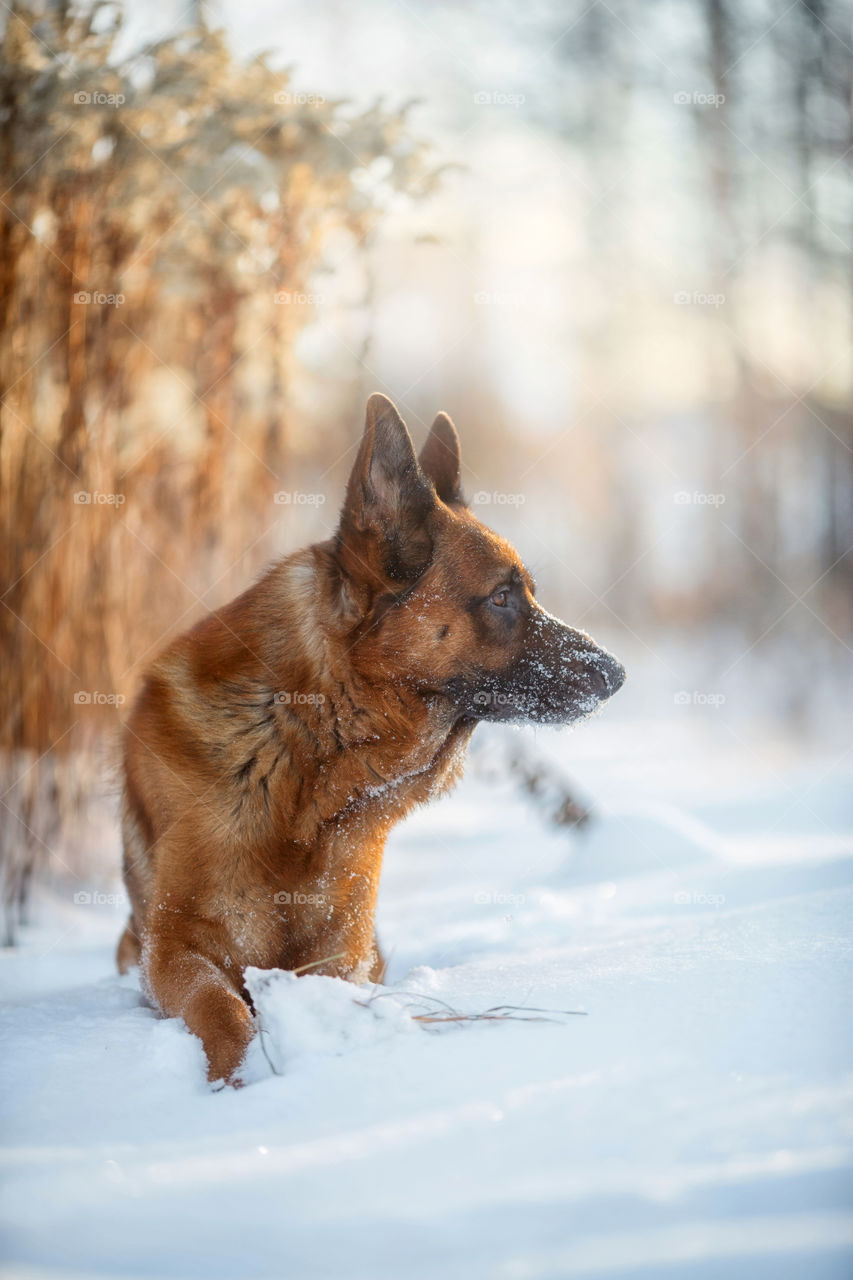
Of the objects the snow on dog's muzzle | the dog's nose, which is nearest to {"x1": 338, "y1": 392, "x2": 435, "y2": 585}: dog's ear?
the snow on dog's muzzle

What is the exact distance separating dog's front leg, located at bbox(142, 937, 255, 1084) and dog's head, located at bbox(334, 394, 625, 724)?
3.31 feet

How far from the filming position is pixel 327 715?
279 centimetres

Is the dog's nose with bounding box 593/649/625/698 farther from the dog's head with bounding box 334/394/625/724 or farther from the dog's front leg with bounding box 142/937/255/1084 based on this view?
the dog's front leg with bounding box 142/937/255/1084

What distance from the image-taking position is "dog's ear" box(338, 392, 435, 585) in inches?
112

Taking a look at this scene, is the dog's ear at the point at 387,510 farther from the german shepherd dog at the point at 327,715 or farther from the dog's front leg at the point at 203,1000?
the dog's front leg at the point at 203,1000

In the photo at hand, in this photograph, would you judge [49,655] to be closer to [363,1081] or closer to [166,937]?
[166,937]

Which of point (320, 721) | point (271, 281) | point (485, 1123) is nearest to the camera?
point (485, 1123)

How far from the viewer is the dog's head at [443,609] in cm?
287

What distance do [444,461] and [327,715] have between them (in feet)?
4.23

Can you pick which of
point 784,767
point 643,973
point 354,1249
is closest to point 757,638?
point 784,767

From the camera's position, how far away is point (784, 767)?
6832 mm

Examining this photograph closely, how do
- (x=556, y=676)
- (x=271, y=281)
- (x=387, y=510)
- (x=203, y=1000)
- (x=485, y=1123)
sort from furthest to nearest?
(x=271, y=281) < (x=556, y=676) < (x=387, y=510) < (x=203, y=1000) < (x=485, y=1123)

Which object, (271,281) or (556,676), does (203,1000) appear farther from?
(271,281)

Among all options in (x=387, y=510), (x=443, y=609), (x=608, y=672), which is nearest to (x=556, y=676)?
(x=608, y=672)
